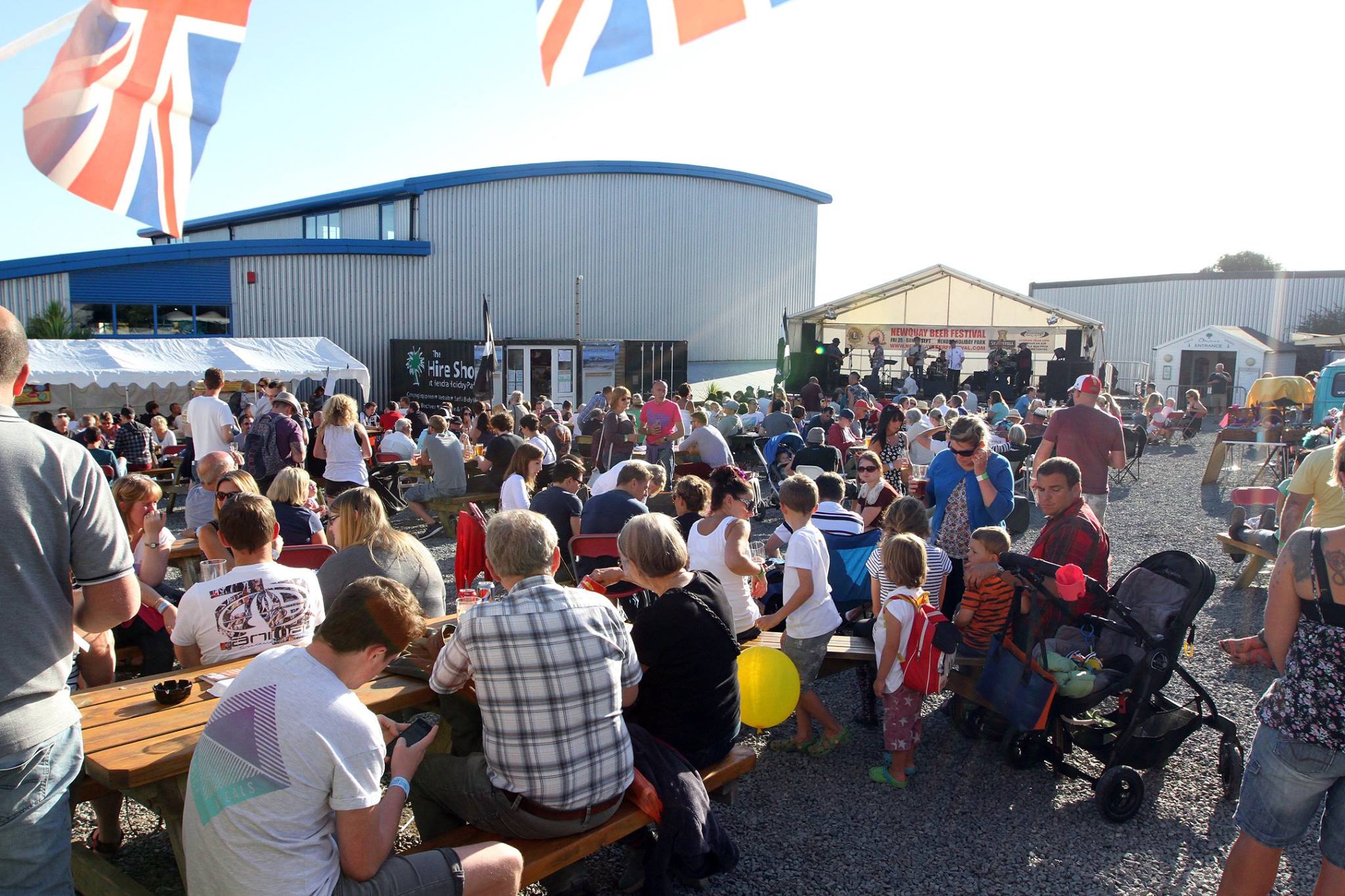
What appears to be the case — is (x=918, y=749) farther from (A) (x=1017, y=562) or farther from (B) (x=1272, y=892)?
(B) (x=1272, y=892)

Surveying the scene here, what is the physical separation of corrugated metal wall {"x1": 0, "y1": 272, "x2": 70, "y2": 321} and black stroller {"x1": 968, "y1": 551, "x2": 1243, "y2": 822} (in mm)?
22093

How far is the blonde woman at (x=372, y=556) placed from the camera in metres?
3.76

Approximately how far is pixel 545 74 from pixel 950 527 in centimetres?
369

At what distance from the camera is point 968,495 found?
5266mm

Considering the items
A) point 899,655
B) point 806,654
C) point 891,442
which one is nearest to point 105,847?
point 806,654

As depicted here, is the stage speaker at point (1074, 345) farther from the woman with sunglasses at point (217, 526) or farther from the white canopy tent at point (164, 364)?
the woman with sunglasses at point (217, 526)

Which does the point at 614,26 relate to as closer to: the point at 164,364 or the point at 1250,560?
the point at 1250,560

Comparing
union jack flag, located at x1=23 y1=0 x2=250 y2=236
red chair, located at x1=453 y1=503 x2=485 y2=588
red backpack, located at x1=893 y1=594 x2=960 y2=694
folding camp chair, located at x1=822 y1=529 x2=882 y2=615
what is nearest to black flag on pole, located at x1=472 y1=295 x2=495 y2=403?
red chair, located at x1=453 y1=503 x2=485 y2=588

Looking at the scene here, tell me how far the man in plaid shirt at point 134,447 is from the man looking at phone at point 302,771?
1013 cm

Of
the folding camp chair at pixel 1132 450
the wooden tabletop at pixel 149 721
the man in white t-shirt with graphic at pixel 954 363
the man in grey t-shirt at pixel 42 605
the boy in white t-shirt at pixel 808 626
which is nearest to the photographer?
the man in grey t-shirt at pixel 42 605

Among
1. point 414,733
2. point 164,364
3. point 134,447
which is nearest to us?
point 414,733

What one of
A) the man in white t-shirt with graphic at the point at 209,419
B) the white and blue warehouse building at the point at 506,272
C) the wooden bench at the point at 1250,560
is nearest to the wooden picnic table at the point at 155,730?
the man in white t-shirt with graphic at the point at 209,419

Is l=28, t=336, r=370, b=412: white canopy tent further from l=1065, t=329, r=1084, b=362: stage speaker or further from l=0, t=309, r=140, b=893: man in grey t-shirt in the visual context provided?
l=1065, t=329, r=1084, b=362: stage speaker

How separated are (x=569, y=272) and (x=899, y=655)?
2493 centimetres
